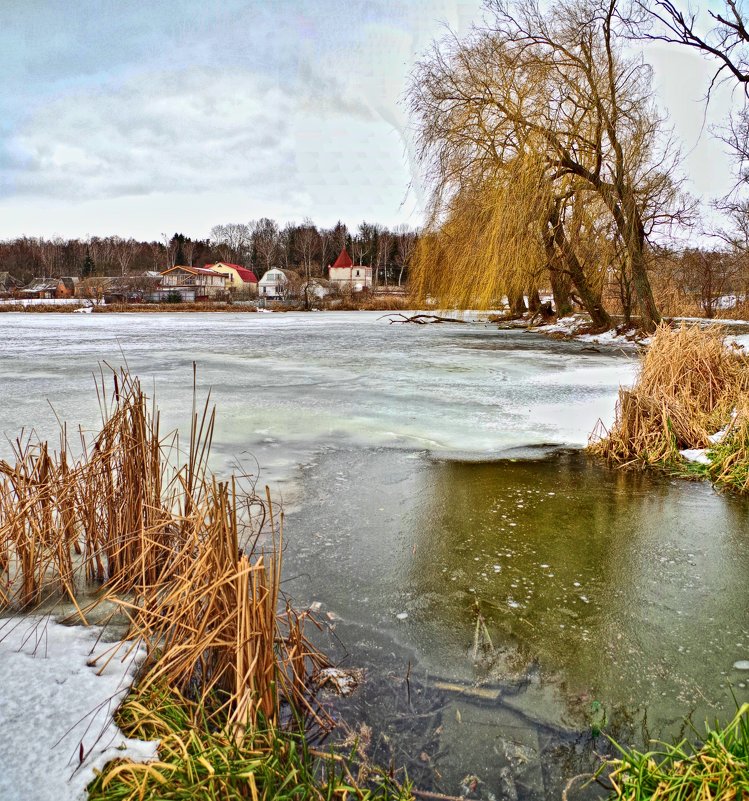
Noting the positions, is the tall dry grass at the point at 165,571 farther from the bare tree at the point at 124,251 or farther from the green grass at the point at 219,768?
the bare tree at the point at 124,251

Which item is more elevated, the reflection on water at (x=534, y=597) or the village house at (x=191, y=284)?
the village house at (x=191, y=284)

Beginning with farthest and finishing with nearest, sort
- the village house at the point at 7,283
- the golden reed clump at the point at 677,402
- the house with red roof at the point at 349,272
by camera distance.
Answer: the house with red roof at the point at 349,272
the village house at the point at 7,283
the golden reed clump at the point at 677,402

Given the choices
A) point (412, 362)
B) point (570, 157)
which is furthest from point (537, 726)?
point (570, 157)

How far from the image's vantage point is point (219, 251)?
89.4 m

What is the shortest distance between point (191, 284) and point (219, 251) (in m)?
28.2

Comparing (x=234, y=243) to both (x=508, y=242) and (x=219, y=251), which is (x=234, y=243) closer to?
(x=219, y=251)

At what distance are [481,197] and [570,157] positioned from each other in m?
2.22

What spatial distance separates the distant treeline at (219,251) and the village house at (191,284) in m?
11.3

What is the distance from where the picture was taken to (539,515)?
3660 millimetres

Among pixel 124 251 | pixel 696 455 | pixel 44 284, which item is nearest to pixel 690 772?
pixel 696 455

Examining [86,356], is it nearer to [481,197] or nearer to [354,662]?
[481,197]

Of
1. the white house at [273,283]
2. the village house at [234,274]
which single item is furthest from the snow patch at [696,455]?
the village house at [234,274]

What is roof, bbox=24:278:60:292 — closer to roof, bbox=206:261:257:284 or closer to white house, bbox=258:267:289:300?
roof, bbox=206:261:257:284

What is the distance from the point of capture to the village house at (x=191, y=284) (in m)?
53.6
